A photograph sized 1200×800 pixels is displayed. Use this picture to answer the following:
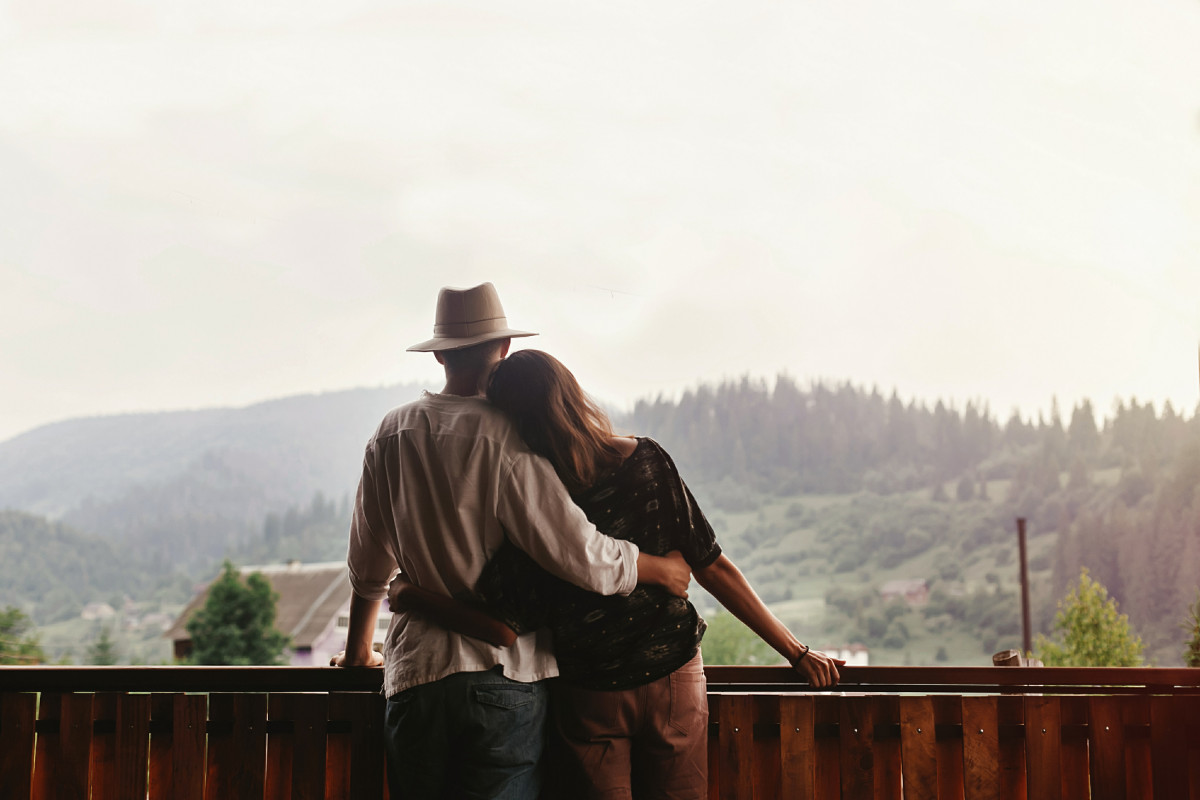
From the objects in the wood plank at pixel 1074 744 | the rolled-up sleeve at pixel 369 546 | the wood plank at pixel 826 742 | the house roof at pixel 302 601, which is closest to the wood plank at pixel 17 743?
the rolled-up sleeve at pixel 369 546

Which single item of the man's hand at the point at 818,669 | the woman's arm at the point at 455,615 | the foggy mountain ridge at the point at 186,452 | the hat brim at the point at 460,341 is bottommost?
the man's hand at the point at 818,669

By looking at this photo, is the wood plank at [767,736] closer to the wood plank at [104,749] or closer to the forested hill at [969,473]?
the wood plank at [104,749]

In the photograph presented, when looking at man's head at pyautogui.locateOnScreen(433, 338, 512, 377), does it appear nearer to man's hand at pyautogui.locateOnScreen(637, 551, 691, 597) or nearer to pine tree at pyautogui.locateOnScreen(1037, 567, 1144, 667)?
man's hand at pyautogui.locateOnScreen(637, 551, 691, 597)

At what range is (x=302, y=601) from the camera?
1665 inches

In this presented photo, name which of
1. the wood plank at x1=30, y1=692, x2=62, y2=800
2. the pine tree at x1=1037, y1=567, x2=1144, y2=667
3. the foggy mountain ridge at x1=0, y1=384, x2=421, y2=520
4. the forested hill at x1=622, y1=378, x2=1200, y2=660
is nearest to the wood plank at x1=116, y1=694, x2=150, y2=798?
the wood plank at x1=30, y1=692, x2=62, y2=800

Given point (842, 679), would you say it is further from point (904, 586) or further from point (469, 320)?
point (904, 586)

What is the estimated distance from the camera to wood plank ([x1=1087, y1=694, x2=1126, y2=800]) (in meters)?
1.55

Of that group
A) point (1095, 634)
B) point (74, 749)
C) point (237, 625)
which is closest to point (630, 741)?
point (74, 749)

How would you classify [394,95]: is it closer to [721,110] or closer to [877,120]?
[721,110]

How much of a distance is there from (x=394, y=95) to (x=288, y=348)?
63.5ft

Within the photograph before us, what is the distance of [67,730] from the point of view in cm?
165

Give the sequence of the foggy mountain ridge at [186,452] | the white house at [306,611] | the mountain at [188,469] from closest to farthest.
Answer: the white house at [306,611]
the mountain at [188,469]
the foggy mountain ridge at [186,452]

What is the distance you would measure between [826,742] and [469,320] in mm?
983

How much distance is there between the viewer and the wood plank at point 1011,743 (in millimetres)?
1559
